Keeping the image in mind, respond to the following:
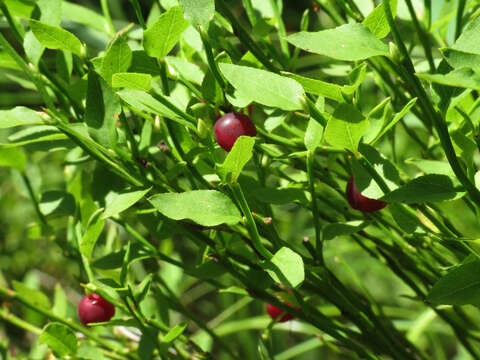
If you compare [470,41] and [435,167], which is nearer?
[470,41]

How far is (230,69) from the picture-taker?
1.07 ft

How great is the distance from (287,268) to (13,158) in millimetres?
331

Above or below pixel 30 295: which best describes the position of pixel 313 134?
above

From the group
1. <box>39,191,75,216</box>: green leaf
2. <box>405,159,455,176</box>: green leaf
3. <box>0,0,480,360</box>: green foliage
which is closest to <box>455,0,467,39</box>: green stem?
<box>0,0,480,360</box>: green foliage

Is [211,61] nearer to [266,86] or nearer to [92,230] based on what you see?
[266,86]

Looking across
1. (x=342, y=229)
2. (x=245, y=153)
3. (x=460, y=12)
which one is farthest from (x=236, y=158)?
(x=460, y=12)

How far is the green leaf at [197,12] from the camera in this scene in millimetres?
354

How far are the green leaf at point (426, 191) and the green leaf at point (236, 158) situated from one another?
0.25 ft

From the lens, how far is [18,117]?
1.34ft

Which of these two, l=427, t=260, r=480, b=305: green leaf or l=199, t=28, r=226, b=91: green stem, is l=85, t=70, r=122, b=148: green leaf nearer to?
l=199, t=28, r=226, b=91: green stem

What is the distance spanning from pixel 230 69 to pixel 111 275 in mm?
264

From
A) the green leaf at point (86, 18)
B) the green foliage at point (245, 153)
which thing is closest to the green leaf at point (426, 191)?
the green foliage at point (245, 153)

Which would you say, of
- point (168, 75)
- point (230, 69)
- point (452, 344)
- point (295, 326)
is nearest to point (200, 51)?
point (168, 75)

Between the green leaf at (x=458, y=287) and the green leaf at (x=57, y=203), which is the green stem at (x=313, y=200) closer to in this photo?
the green leaf at (x=458, y=287)
